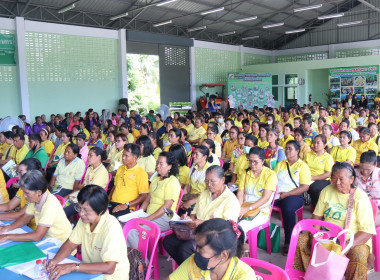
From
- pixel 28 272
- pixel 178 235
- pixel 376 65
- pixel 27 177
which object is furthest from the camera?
pixel 376 65

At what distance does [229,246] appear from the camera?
1.68 metres

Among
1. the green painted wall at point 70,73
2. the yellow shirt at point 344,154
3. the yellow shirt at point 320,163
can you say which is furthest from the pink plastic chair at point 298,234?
the green painted wall at point 70,73

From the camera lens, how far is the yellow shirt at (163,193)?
3275 millimetres

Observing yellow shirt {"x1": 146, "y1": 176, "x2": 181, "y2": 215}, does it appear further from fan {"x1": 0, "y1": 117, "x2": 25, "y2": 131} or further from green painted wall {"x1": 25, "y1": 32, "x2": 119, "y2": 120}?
green painted wall {"x1": 25, "y1": 32, "x2": 119, "y2": 120}

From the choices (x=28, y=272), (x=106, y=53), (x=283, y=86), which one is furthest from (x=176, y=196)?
(x=283, y=86)

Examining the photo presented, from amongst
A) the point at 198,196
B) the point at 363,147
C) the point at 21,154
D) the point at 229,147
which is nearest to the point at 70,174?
the point at 21,154

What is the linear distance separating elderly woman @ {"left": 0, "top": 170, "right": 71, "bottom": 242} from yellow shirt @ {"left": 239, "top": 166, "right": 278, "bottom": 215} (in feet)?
5.37

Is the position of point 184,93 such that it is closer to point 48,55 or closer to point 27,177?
point 48,55

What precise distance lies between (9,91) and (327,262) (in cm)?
1092

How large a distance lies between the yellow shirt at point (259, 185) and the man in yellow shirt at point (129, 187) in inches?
38.2

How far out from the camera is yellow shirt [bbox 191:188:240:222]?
2.75m

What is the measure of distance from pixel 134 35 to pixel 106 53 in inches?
→ 50.3

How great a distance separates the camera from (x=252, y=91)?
16641mm

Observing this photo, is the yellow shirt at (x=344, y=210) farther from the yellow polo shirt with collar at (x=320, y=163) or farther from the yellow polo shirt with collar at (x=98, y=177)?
the yellow polo shirt with collar at (x=98, y=177)
